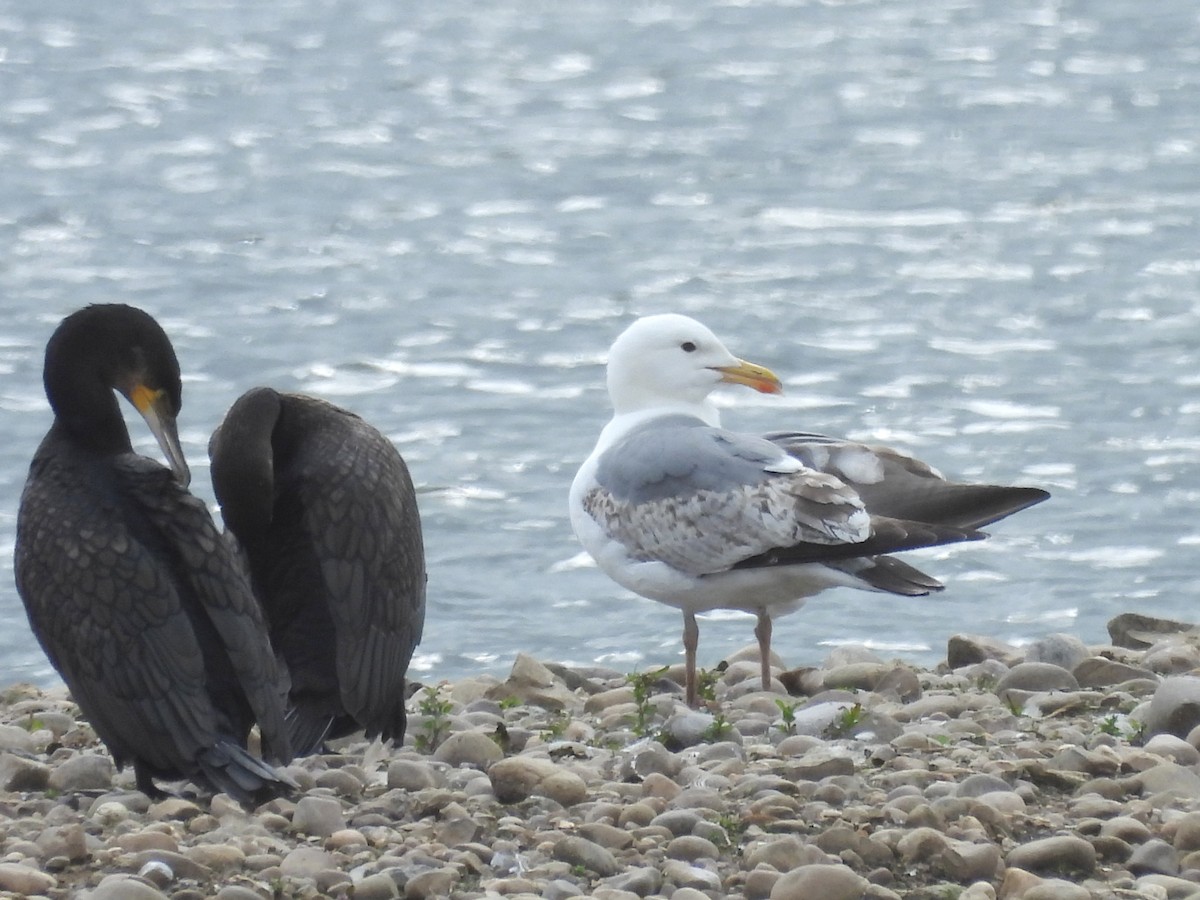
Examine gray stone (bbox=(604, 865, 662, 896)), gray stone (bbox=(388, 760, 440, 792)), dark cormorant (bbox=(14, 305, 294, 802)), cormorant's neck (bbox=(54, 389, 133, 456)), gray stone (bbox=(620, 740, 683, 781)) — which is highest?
cormorant's neck (bbox=(54, 389, 133, 456))

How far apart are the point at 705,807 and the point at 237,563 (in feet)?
4.96

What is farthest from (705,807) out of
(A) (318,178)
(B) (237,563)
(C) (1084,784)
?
(A) (318,178)

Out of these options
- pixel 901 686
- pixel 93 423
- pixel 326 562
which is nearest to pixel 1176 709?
pixel 901 686

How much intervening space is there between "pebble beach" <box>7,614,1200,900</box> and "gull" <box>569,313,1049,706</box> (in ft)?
1.49

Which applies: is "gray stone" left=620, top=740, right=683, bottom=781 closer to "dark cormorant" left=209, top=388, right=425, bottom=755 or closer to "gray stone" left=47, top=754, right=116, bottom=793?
"dark cormorant" left=209, top=388, right=425, bottom=755

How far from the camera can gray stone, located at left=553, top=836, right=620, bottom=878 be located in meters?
5.63

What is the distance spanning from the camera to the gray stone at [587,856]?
5633 mm

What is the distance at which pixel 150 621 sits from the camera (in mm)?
6277

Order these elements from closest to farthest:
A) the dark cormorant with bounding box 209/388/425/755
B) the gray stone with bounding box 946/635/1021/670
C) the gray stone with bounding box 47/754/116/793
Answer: the gray stone with bounding box 47/754/116/793
the dark cormorant with bounding box 209/388/425/755
the gray stone with bounding box 946/635/1021/670

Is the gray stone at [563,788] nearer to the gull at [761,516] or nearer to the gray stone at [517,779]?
the gray stone at [517,779]

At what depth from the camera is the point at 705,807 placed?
6027mm

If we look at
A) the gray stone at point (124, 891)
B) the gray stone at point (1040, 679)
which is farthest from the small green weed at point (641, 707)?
the gray stone at point (124, 891)

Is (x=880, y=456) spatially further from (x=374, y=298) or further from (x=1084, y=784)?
(x=374, y=298)

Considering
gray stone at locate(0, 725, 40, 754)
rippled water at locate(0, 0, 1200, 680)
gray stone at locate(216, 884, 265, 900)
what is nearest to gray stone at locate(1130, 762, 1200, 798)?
gray stone at locate(216, 884, 265, 900)
